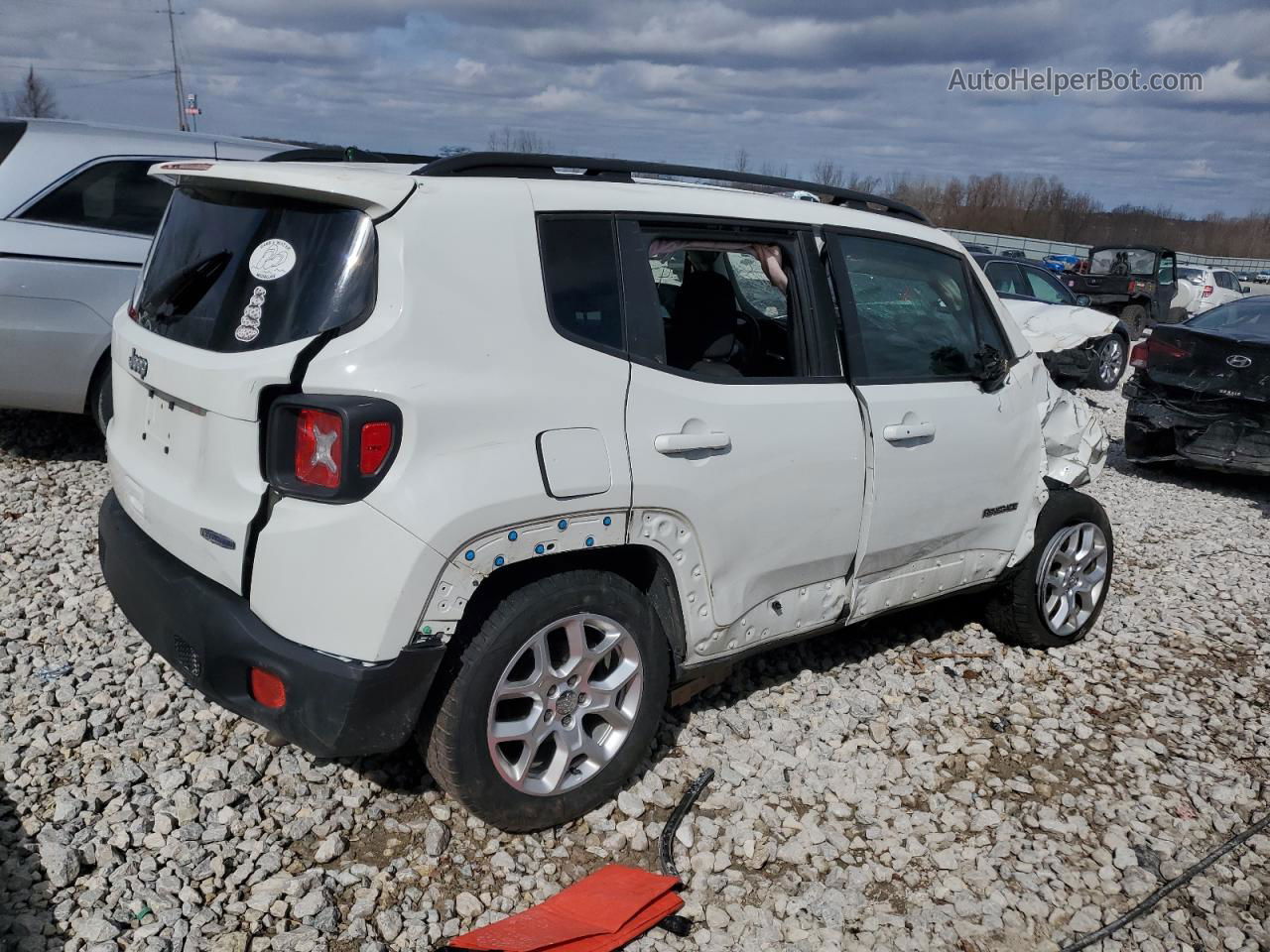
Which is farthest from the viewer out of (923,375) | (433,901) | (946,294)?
(946,294)

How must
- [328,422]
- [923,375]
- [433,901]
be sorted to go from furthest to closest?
[923,375] < [433,901] < [328,422]

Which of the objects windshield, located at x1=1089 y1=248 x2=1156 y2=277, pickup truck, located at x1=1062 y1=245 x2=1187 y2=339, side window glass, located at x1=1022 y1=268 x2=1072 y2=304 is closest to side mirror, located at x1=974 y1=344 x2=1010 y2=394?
side window glass, located at x1=1022 y1=268 x2=1072 y2=304

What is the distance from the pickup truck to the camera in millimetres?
19891

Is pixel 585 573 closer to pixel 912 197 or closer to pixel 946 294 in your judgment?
pixel 946 294

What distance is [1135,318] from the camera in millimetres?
20188

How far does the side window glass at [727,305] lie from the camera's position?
3467 mm

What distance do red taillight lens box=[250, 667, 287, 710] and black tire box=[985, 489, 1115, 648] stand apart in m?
3.23

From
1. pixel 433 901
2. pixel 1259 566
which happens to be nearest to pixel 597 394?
pixel 433 901

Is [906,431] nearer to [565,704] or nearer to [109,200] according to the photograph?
[565,704]

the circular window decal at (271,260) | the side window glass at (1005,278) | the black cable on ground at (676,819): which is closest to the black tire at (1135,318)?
the side window glass at (1005,278)

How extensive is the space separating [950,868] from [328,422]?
2333 mm

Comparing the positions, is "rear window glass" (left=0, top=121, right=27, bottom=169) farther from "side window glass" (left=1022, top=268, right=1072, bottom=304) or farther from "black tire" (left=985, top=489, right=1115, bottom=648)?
"side window glass" (left=1022, top=268, right=1072, bottom=304)

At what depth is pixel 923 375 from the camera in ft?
12.9

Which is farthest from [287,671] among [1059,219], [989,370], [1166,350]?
[1059,219]
